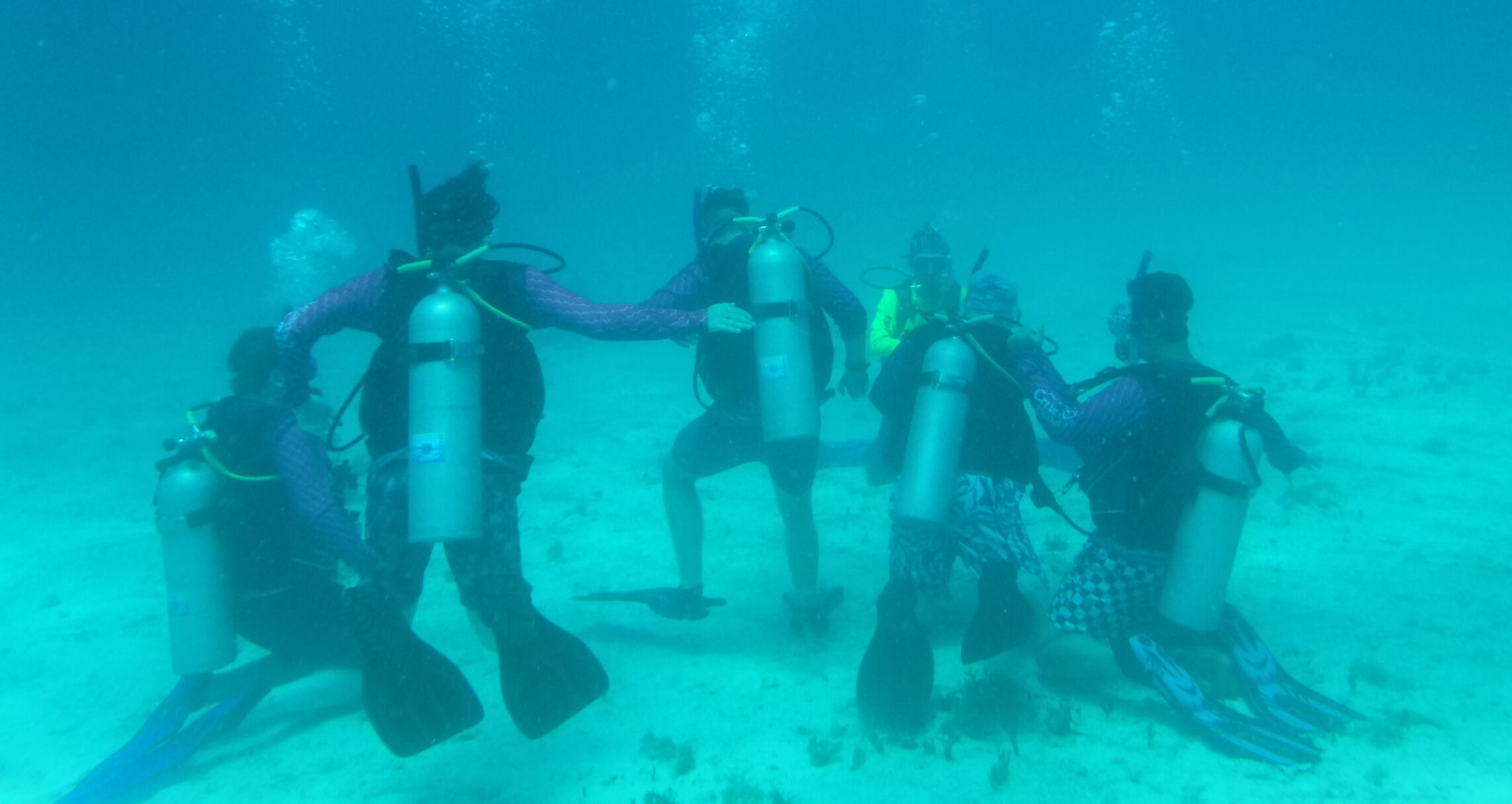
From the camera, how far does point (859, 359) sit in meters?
5.79

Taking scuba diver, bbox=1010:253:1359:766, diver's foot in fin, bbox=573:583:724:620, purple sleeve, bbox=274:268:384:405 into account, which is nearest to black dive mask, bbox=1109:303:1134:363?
scuba diver, bbox=1010:253:1359:766

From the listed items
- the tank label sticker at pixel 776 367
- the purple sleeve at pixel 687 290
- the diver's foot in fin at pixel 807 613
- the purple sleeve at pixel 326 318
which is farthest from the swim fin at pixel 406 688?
the diver's foot in fin at pixel 807 613

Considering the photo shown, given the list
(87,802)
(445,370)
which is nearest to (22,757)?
(87,802)

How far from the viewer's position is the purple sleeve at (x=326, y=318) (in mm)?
4059

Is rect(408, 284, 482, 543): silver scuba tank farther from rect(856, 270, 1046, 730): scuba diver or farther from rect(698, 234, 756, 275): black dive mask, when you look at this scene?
rect(856, 270, 1046, 730): scuba diver

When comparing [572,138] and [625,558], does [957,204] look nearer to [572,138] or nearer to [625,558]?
[572,138]

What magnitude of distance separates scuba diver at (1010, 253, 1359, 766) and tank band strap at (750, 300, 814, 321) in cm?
131

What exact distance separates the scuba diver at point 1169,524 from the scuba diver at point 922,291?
106 inches

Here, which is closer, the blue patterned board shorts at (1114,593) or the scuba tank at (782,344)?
the blue patterned board shorts at (1114,593)

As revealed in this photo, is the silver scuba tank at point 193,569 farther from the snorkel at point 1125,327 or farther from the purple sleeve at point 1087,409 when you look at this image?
the snorkel at point 1125,327

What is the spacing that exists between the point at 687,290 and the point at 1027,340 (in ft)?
7.14

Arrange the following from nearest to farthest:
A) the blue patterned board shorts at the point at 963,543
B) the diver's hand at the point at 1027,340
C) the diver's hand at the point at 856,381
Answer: the diver's hand at the point at 1027,340 → the blue patterned board shorts at the point at 963,543 → the diver's hand at the point at 856,381

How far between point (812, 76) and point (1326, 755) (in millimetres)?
120887

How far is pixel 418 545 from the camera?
3930mm
